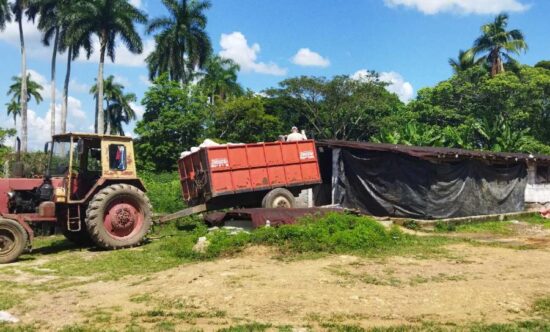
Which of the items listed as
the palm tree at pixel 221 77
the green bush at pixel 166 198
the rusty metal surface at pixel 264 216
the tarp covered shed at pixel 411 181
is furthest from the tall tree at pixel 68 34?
the rusty metal surface at pixel 264 216

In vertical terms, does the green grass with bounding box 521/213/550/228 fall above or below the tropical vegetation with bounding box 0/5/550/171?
below

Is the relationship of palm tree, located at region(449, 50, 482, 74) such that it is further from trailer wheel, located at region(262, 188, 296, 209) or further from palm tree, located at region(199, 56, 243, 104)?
trailer wheel, located at region(262, 188, 296, 209)

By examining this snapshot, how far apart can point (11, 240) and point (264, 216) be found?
5.25 meters

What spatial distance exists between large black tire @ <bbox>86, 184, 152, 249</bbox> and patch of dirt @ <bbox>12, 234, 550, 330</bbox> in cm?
287

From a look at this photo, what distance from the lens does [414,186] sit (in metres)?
15.9

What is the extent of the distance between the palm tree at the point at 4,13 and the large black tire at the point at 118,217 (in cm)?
3523

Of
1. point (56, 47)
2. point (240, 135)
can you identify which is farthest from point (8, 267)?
Result: point (56, 47)

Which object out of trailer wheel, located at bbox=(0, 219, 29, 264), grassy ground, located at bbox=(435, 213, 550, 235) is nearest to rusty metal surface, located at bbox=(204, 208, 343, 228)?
trailer wheel, located at bbox=(0, 219, 29, 264)

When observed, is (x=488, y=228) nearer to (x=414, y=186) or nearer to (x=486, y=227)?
(x=486, y=227)

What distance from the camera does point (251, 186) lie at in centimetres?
1380

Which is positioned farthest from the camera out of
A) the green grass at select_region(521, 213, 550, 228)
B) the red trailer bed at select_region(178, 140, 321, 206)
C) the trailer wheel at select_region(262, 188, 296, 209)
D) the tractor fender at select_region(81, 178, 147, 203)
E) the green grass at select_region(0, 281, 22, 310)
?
the green grass at select_region(521, 213, 550, 228)

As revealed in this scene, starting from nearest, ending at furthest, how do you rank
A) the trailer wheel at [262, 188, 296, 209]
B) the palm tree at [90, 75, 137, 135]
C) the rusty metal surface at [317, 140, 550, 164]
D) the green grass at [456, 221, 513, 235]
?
1. the trailer wheel at [262, 188, 296, 209]
2. the green grass at [456, 221, 513, 235]
3. the rusty metal surface at [317, 140, 550, 164]
4. the palm tree at [90, 75, 137, 135]

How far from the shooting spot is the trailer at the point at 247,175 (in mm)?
13242

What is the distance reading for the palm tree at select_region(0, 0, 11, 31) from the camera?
39475mm
